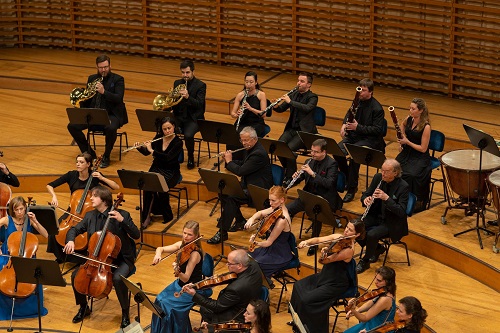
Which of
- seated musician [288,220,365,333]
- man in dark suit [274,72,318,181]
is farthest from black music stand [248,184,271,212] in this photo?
man in dark suit [274,72,318,181]

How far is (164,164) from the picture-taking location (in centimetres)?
877

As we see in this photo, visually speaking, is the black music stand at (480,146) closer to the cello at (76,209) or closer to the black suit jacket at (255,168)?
the black suit jacket at (255,168)

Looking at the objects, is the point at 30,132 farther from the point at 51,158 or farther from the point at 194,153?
the point at 194,153

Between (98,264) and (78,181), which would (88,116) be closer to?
(78,181)

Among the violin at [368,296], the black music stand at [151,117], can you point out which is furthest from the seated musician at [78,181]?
the violin at [368,296]

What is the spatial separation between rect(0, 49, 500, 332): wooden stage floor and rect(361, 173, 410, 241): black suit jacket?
0.41m

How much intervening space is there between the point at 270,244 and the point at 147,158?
2.99 m

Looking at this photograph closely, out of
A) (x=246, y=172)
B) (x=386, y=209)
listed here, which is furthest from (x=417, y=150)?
(x=246, y=172)

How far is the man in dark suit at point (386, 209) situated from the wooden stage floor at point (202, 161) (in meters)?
0.31

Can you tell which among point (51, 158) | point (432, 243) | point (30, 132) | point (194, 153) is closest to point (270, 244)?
point (432, 243)

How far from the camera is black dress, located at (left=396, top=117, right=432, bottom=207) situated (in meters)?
8.41

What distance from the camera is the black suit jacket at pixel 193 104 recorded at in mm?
9547

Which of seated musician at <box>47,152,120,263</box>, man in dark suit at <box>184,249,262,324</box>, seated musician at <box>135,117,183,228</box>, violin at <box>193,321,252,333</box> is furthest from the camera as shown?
seated musician at <box>135,117,183,228</box>

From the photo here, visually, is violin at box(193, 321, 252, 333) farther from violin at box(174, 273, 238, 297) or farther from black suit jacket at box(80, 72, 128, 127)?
black suit jacket at box(80, 72, 128, 127)
